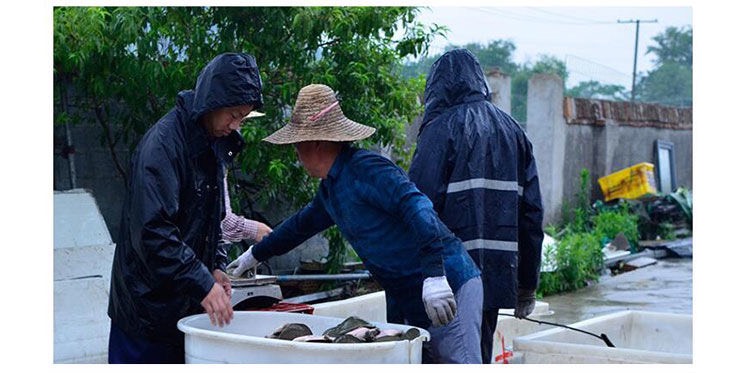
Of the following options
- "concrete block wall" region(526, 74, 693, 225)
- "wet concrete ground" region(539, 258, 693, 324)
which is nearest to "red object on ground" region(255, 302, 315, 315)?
"wet concrete ground" region(539, 258, 693, 324)

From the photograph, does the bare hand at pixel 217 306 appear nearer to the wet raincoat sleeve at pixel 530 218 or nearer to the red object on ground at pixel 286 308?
the red object on ground at pixel 286 308

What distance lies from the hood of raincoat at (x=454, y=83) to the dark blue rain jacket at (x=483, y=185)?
91mm

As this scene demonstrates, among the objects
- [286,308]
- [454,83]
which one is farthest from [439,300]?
[454,83]

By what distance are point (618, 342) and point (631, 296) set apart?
13.2ft

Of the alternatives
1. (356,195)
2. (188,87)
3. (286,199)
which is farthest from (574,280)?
(356,195)

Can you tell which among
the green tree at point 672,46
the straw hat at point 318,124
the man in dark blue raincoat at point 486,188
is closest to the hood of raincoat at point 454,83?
the man in dark blue raincoat at point 486,188

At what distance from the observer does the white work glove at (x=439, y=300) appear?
10.5 feet

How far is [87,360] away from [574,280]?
5991 mm

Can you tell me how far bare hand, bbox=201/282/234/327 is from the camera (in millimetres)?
3250

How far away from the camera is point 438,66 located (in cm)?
444

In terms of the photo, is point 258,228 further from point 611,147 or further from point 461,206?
point 611,147

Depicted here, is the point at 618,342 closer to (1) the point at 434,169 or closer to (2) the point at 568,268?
(1) the point at 434,169

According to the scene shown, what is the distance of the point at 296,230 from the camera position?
3.84 meters

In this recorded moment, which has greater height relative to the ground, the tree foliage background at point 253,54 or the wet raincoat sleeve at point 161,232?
the tree foliage background at point 253,54
